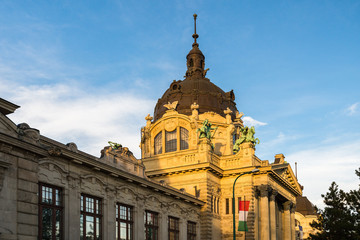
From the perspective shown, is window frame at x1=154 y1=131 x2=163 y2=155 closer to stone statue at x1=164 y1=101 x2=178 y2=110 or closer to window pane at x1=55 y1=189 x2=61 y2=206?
stone statue at x1=164 y1=101 x2=178 y2=110

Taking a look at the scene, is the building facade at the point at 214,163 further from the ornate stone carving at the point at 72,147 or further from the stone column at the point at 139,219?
the ornate stone carving at the point at 72,147

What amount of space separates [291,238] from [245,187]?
16255 mm

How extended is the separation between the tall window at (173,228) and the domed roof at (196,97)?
910 inches

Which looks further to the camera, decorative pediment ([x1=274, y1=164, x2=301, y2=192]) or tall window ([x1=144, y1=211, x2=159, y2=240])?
decorative pediment ([x1=274, y1=164, x2=301, y2=192])

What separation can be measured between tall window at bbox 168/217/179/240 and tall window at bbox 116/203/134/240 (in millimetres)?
6235

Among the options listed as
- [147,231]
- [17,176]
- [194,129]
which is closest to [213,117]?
[194,129]

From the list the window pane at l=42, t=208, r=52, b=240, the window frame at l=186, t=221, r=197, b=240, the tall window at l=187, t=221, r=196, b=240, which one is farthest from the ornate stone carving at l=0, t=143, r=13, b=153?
the tall window at l=187, t=221, r=196, b=240

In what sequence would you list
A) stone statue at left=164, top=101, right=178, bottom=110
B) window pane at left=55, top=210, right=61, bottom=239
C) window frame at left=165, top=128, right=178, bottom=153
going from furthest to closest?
1. stone statue at left=164, top=101, right=178, bottom=110
2. window frame at left=165, top=128, right=178, bottom=153
3. window pane at left=55, top=210, right=61, bottom=239

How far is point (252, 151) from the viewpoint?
54.8m

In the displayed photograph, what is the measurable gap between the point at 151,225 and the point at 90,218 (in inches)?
330

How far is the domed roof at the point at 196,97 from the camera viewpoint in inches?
2571

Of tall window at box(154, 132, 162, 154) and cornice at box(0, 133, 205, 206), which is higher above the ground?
tall window at box(154, 132, 162, 154)

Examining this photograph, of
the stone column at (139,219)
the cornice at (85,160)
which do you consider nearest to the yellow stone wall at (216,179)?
the cornice at (85,160)

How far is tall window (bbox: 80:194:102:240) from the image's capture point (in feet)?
104
